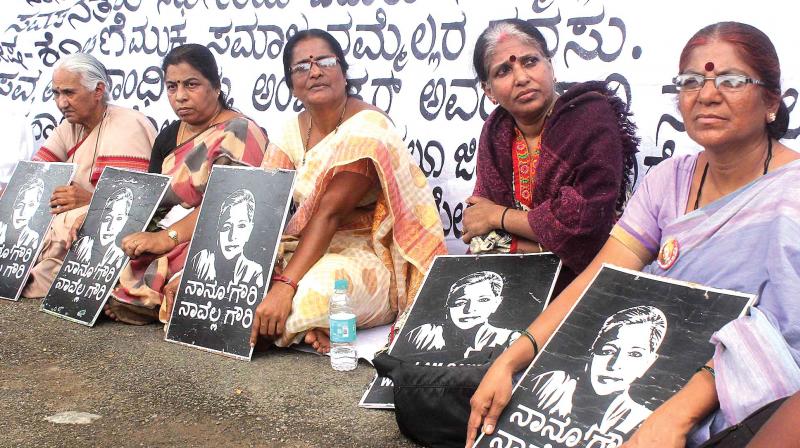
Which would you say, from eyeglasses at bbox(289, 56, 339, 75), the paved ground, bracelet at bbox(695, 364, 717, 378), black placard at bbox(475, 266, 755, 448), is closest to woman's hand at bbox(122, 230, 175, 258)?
the paved ground

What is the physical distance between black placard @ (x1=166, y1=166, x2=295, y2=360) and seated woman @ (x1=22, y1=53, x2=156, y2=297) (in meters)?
1.33

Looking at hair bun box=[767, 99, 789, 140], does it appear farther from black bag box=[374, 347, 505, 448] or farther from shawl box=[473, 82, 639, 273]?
black bag box=[374, 347, 505, 448]

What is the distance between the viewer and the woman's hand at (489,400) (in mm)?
2576

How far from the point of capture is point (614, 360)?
252 cm

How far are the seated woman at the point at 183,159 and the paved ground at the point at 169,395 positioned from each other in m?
0.23

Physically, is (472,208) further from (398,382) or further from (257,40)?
(257,40)

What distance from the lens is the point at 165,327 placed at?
4559 mm

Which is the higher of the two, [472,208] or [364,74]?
[364,74]

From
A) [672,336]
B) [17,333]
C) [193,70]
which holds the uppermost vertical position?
[193,70]

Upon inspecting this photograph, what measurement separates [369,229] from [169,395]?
1.37 m

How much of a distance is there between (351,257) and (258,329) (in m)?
0.60

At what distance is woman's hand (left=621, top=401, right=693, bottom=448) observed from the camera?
218 cm

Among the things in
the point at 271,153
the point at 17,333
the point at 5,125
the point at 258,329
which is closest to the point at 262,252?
the point at 258,329

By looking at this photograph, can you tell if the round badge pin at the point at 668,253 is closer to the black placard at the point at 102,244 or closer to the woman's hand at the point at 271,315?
the woman's hand at the point at 271,315
